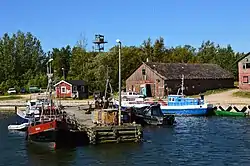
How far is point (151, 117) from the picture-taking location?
156ft

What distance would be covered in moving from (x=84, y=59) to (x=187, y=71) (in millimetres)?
29176

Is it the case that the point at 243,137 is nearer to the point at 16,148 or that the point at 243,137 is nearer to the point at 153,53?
the point at 16,148

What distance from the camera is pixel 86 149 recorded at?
109ft

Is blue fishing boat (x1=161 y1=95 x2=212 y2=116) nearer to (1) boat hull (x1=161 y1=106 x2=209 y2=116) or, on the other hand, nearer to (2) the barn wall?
(1) boat hull (x1=161 y1=106 x2=209 y2=116)

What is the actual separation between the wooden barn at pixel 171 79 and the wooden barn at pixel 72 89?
7.96 metres

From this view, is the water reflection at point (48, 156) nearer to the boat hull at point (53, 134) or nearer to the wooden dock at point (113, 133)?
the boat hull at point (53, 134)

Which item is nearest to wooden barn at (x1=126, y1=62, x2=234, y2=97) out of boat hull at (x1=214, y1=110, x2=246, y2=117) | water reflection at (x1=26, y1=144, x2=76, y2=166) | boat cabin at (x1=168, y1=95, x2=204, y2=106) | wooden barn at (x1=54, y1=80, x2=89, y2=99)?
wooden barn at (x1=54, y1=80, x2=89, y2=99)

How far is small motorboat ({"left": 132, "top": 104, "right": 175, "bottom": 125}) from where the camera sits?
4738 centimetres

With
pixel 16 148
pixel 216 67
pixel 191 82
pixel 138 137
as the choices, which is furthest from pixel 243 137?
pixel 216 67

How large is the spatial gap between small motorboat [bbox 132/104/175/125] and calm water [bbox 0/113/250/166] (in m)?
4.35

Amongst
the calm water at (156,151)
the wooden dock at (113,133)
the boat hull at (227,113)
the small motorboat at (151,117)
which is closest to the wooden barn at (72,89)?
the boat hull at (227,113)

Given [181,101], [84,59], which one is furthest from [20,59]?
[181,101]

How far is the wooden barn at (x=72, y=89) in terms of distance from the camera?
81.8 meters

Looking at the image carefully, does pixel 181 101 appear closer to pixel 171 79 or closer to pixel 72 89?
pixel 171 79
